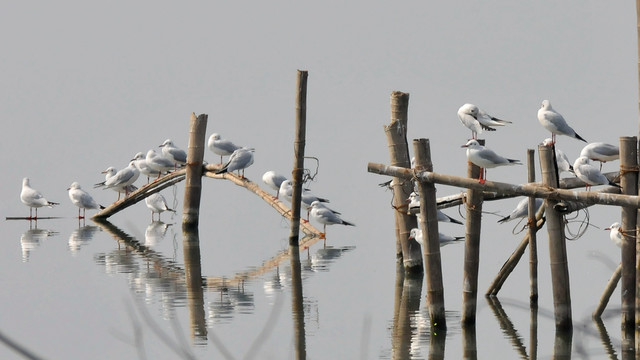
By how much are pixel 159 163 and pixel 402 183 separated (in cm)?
1182

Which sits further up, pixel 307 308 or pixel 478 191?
pixel 478 191

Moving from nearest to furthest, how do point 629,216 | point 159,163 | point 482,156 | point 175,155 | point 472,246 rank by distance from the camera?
point 629,216, point 472,246, point 482,156, point 175,155, point 159,163

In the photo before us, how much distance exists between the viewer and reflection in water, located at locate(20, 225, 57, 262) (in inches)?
773

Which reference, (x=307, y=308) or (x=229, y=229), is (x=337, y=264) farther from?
(x=229, y=229)

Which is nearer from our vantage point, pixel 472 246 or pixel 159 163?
pixel 472 246

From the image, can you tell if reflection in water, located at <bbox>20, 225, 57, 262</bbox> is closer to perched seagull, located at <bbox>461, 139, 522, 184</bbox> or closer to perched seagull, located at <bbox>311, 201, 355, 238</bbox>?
perched seagull, located at <bbox>311, 201, 355, 238</bbox>

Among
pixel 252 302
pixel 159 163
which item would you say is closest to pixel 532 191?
pixel 252 302

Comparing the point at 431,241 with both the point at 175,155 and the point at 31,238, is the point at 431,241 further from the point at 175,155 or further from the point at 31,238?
the point at 175,155

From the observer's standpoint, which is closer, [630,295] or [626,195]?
[626,195]

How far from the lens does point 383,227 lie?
24.2 m

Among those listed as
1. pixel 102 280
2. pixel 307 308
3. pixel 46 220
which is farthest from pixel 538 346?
pixel 46 220

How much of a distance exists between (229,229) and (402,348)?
43.8 ft

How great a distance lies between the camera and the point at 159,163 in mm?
25312

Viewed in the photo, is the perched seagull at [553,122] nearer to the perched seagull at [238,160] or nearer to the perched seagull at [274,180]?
the perched seagull at [274,180]
